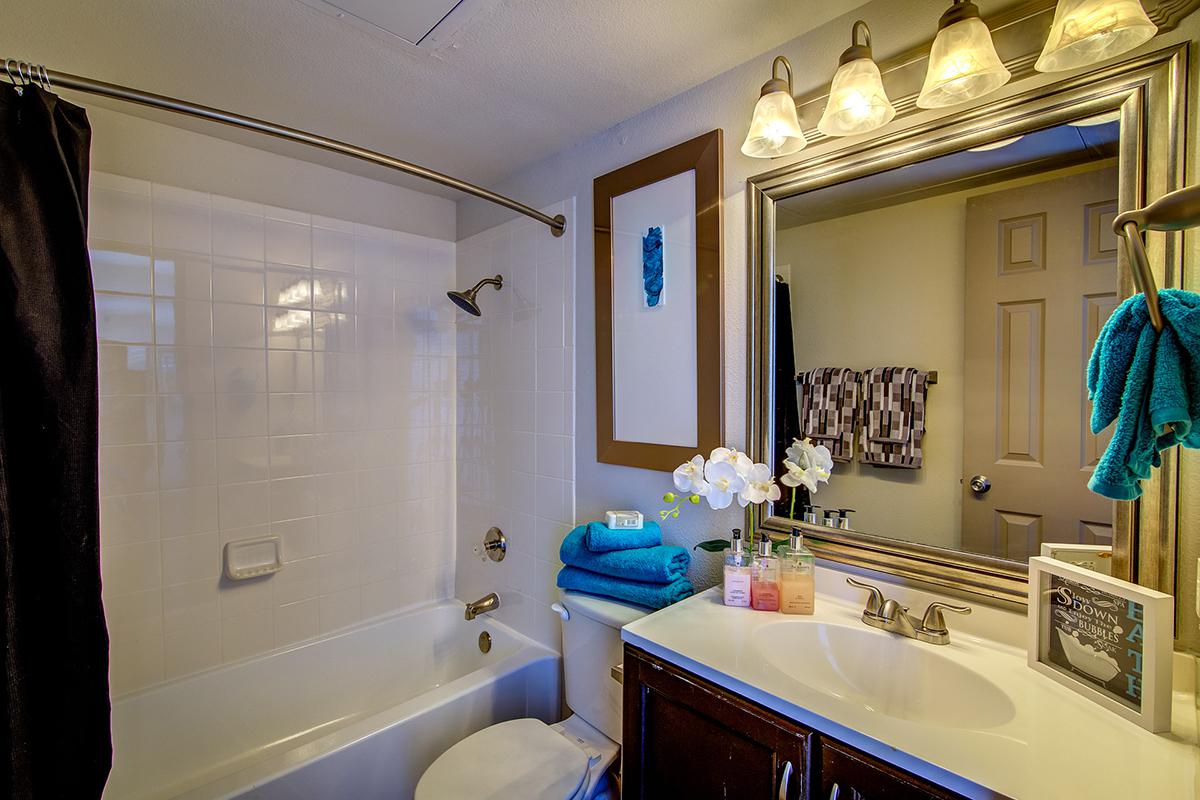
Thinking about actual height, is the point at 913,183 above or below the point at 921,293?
above

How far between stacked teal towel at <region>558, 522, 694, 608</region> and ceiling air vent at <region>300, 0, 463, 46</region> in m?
1.35

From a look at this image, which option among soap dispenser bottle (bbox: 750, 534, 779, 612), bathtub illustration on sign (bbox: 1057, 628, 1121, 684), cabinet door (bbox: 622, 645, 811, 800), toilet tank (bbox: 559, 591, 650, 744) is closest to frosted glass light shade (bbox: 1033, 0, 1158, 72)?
bathtub illustration on sign (bbox: 1057, 628, 1121, 684)

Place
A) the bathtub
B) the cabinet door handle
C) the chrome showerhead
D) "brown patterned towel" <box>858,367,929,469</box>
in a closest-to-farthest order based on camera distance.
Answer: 1. the cabinet door handle
2. "brown patterned towel" <box>858,367,929,469</box>
3. the bathtub
4. the chrome showerhead

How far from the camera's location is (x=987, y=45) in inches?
37.8

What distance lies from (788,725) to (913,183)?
3.68 feet

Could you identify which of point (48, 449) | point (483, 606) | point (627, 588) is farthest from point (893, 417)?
point (48, 449)

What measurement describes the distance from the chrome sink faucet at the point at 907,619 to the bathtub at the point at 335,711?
1143 mm

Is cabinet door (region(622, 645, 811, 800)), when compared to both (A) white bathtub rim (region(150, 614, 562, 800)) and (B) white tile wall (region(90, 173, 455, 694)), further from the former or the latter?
(B) white tile wall (region(90, 173, 455, 694))

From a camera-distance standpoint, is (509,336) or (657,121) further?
(509,336)

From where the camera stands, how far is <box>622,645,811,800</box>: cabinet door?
0.89 m

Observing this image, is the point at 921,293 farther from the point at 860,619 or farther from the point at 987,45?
the point at 860,619

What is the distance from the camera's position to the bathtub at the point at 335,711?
141 cm

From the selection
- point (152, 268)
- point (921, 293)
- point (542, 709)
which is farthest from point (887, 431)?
point (152, 268)

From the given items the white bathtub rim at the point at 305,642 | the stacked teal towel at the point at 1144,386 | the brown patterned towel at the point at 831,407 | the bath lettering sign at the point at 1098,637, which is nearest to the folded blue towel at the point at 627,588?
the brown patterned towel at the point at 831,407
